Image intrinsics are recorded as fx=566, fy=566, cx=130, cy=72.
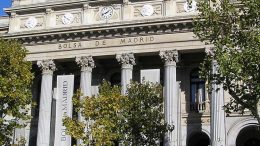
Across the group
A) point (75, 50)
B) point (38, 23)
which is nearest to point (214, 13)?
point (75, 50)

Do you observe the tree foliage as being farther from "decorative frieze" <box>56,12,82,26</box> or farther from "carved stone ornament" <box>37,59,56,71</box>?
"decorative frieze" <box>56,12,82,26</box>

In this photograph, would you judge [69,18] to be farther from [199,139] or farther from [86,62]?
[199,139]

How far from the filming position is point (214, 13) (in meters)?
27.0

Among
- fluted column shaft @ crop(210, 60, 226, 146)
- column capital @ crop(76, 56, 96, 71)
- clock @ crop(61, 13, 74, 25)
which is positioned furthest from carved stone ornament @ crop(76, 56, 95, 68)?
fluted column shaft @ crop(210, 60, 226, 146)

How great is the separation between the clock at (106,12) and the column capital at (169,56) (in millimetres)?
5619

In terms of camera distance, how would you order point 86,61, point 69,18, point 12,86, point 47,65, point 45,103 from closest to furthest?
point 12,86 < point 86,61 < point 45,103 < point 47,65 < point 69,18

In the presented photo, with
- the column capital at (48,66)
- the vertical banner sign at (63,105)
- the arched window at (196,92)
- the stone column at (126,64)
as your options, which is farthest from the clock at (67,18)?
the arched window at (196,92)

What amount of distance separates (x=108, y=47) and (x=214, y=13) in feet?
59.2

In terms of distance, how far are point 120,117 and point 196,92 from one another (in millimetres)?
14129

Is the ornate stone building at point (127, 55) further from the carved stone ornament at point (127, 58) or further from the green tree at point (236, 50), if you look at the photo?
the green tree at point (236, 50)

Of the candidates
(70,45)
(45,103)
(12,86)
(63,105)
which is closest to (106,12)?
(70,45)

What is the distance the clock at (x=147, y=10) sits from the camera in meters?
43.8

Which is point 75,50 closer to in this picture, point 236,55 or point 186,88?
point 186,88

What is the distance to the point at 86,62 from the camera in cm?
4462
